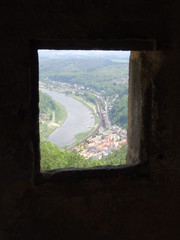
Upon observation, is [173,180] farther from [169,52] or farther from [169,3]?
[169,3]

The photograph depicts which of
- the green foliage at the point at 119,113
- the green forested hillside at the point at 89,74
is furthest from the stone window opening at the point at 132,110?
the green forested hillside at the point at 89,74

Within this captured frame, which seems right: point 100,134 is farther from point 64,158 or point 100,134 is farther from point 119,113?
point 64,158

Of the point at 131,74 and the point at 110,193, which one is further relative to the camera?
the point at 131,74

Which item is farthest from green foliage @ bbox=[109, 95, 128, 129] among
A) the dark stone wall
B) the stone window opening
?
the dark stone wall

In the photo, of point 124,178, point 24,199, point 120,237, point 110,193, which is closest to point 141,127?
point 124,178

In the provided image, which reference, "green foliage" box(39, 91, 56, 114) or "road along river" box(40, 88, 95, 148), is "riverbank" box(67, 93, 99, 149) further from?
"green foliage" box(39, 91, 56, 114)

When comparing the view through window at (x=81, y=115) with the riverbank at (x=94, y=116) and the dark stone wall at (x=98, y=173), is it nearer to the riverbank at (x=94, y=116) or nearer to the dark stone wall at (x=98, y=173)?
the riverbank at (x=94, y=116)

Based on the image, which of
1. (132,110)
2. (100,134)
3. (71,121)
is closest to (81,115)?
(71,121)
